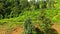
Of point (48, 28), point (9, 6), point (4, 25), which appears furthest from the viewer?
point (9, 6)

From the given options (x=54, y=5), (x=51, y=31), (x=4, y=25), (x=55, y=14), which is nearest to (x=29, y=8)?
(x=54, y=5)

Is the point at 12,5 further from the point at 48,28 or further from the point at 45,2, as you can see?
the point at 48,28

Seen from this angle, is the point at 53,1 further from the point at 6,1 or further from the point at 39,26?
the point at 39,26

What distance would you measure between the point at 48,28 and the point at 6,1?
26.9 meters

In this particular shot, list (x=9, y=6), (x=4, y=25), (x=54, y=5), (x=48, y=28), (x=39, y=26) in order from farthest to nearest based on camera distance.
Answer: (x=9, y=6) < (x=54, y=5) < (x=4, y=25) < (x=39, y=26) < (x=48, y=28)

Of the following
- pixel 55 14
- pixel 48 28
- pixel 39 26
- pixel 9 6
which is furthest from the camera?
pixel 9 6

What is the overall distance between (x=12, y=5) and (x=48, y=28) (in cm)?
2483

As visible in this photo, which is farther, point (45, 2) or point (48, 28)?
point (45, 2)

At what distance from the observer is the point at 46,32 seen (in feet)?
102

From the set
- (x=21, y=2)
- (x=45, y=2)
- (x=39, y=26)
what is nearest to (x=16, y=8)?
(x=21, y=2)

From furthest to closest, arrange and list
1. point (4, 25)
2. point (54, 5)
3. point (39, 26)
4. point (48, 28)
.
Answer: point (54, 5) < point (4, 25) < point (39, 26) < point (48, 28)

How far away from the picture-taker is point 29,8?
166 ft

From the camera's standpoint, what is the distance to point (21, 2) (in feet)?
173

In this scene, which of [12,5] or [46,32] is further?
[12,5]
